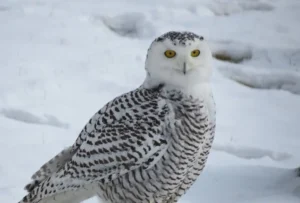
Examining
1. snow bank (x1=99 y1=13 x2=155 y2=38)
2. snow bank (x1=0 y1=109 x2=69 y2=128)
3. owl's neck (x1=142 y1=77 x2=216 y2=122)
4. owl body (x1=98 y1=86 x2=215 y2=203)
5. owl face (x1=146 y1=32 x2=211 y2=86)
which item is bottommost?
owl body (x1=98 y1=86 x2=215 y2=203)

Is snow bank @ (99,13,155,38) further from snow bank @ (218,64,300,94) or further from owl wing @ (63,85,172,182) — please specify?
owl wing @ (63,85,172,182)

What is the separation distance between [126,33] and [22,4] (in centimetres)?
182

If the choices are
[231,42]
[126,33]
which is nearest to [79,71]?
[126,33]

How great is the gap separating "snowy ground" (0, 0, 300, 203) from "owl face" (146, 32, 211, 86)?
180cm

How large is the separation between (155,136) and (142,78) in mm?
4891

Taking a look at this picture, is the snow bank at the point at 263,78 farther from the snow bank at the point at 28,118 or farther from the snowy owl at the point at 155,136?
the snowy owl at the point at 155,136

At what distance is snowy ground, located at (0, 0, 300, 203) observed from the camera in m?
7.24

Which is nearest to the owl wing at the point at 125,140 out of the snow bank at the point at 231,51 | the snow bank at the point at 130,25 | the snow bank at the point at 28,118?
the snow bank at the point at 28,118

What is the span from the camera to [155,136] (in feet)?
16.7

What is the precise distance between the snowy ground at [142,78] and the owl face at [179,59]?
180 centimetres

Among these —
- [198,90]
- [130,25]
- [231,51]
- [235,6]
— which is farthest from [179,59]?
[235,6]

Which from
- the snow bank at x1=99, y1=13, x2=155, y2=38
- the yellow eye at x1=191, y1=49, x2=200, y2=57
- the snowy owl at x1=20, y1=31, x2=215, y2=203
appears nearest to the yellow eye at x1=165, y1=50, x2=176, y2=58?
the snowy owl at x1=20, y1=31, x2=215, y2=203

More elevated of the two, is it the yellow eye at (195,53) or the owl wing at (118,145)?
the yellow eye at (195,53)

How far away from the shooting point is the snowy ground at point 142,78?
724 centimetres
